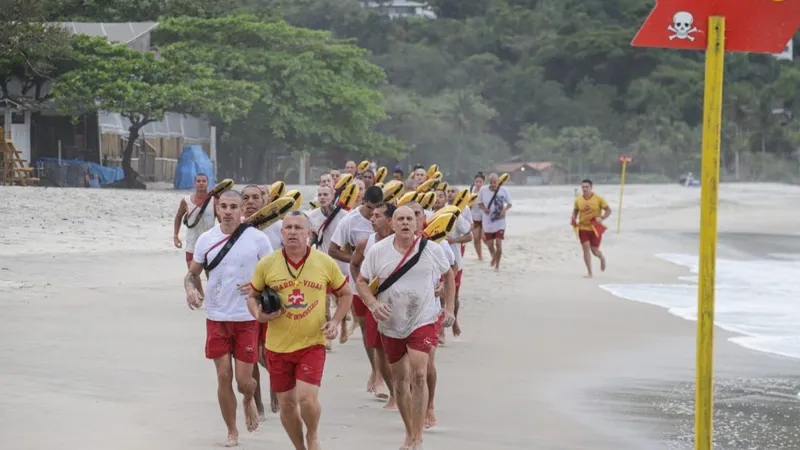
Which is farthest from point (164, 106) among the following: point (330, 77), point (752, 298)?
point (752, 298)

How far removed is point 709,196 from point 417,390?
147 inches

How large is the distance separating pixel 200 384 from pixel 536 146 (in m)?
81.2

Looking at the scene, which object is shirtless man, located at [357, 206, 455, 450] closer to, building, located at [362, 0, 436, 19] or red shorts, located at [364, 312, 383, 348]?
red shorts, located at [364, 312, 383, 348]

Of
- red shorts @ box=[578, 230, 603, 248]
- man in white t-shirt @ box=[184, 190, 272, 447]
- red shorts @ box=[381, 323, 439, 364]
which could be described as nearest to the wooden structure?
red shorts @ box=[578, 230, 603, 248]

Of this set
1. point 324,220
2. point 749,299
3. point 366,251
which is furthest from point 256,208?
point 749,299

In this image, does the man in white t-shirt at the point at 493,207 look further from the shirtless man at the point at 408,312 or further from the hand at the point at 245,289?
the hand at the point at 245,289

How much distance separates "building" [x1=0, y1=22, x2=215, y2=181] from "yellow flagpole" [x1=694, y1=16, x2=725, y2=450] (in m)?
36.0

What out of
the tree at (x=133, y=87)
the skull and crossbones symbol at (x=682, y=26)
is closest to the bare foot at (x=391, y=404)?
the skull and crossbones symbol at (x=682, y=26)

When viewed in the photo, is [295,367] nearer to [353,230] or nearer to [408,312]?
[408,312]

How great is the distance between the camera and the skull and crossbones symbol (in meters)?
5.49

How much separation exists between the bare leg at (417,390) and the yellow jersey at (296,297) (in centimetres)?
103

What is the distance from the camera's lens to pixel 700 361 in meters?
5.51

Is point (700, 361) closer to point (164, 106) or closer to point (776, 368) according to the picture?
point (776, 368)

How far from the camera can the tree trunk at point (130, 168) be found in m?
43.1
